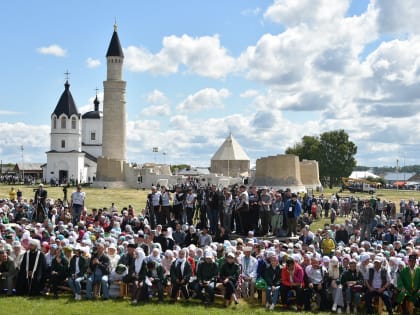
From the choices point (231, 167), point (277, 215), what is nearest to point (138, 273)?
point (277, 215)

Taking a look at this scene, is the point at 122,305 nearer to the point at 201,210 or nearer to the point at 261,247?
the point at 261,247

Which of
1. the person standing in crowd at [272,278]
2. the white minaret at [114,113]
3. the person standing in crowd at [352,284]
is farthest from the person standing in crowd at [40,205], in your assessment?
the white minaret at [114,113]

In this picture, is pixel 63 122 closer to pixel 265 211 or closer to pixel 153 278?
pixel 265 211

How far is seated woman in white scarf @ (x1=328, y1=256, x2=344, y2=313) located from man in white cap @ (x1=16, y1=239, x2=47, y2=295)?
18.4 ft

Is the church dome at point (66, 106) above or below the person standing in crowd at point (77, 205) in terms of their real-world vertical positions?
above

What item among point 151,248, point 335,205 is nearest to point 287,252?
point 151,248

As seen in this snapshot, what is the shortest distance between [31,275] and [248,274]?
4278 millimetres

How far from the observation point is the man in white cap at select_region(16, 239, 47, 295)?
12.3 meters

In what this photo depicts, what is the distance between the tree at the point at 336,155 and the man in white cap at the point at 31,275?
71775 mm

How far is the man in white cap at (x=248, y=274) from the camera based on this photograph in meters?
12.5

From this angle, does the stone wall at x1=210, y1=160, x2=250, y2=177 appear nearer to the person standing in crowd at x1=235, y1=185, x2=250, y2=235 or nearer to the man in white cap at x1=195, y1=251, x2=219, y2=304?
the person standing in crowd at x1=235, y1=185, x2=250, y2=235

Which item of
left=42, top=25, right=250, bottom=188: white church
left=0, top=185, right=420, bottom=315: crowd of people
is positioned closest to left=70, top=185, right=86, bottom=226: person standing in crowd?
left=0, top=185, right=420, bottom=315: crowd of people

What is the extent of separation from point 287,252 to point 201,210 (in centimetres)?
726

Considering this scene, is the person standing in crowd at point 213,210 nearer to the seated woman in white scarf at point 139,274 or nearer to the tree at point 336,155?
the seated woman in white scarf at point 139,274
